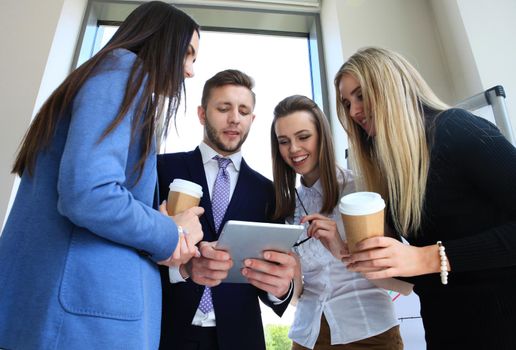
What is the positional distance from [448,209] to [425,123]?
28 centimetres

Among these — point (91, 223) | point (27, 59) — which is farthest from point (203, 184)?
point (27, 59)

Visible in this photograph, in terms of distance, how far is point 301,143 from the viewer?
5.16 ft

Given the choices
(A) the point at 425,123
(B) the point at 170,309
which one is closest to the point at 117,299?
(B) the point at 170,309

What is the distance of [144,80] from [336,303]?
39.8 inches

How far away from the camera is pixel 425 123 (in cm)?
106

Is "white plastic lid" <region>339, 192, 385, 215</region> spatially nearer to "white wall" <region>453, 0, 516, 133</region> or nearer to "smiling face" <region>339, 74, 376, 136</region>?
"smiling face" <region>339, 74, 376, 136</region>

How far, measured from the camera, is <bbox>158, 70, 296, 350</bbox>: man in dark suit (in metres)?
1.11

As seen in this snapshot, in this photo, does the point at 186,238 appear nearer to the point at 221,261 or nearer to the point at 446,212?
the point at 221,261

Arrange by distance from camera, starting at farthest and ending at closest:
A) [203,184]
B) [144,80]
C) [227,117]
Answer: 1. [227,117]
2. [203,184]
3. [144,80]

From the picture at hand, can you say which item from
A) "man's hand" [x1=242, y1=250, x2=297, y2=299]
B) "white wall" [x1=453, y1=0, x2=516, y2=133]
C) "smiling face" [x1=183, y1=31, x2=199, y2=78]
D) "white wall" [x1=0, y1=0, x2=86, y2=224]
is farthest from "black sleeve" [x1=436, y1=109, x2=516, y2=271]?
"white wall" [x1=0, y1=0, x2=86, y2=224]

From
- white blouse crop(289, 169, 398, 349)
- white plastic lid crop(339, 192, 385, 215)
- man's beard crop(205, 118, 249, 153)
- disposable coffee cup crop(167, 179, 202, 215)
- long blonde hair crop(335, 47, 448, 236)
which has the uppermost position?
Result: man's beard crop(205, 118, 249, 153)

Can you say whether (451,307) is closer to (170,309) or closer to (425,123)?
(425,123)

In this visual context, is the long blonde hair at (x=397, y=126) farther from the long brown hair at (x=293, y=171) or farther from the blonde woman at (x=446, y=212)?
the long brown hair at (x=293, y=171)

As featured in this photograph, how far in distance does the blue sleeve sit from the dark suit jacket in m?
0.48
